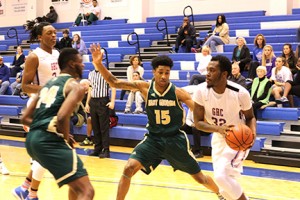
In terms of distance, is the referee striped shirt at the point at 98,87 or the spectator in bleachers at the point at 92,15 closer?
the referee striped shirt at the point at 98,87

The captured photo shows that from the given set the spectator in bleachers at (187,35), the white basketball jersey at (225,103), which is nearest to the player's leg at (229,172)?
the white basketball jersey at (225,103)

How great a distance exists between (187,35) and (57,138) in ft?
33.5

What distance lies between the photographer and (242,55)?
1155cm

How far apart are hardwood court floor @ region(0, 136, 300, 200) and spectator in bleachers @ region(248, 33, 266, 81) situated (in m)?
2.40

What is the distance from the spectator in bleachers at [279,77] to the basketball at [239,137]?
5.73 metres

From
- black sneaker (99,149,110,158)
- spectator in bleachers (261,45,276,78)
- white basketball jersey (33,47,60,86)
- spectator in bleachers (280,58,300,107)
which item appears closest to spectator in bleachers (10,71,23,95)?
black sneaker (99,149,110,158)

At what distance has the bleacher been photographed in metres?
9.95

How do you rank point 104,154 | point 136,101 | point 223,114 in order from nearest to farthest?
point 223,114 → point 104,154 → point 136,101

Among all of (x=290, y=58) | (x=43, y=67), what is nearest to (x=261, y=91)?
(x=290, y=58)

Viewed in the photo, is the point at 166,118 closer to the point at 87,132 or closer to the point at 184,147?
the point at 184,147

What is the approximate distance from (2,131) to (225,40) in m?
6.48

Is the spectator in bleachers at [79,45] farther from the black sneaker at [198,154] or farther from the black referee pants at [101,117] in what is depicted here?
the black sneaker at [198,154]

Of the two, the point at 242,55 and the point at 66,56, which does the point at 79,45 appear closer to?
the point at 242,55

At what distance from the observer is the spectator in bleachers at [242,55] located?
11.4m
